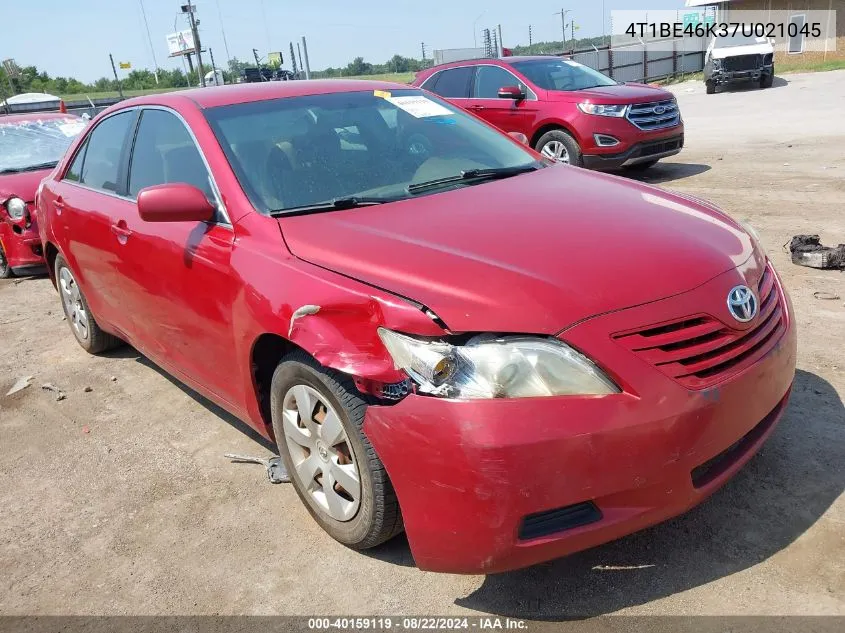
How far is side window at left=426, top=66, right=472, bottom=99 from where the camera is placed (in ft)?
35.0

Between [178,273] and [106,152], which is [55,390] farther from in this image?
[178,273]

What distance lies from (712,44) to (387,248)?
24.0 metres

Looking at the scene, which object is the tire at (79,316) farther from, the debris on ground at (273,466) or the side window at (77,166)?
the debris on ground at (273,466)

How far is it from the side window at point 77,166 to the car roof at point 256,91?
86 cm

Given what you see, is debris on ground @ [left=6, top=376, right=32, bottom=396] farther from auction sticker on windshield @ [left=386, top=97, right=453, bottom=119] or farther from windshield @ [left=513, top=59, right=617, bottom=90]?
windshield @ [left=513, top=59, right=617, bottom=90]

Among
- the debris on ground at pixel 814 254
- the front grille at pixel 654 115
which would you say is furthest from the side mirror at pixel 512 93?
the debris on ground at pixel 814 254

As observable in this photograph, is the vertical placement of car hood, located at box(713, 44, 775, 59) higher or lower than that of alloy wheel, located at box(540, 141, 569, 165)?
higher

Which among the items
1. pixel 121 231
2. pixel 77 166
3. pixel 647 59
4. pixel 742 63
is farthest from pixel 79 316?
pixel 647 59

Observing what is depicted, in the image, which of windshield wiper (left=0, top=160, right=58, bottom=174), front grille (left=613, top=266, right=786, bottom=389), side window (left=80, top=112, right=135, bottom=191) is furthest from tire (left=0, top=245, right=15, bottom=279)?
front grille (left=613, top=266, right=786, bottom=389)

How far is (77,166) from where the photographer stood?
4.74 meters

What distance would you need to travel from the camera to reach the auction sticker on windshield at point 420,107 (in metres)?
3.83

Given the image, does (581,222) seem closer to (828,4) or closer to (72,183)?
(72,183)

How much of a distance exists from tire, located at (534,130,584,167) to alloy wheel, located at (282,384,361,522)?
742 cm

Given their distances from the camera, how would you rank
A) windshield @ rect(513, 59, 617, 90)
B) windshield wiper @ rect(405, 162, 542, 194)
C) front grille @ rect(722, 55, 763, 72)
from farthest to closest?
front grille @ rect(722, 55, 763, 72) < windshield @ rect(513, 59, 617, 90) < windshield wiper @ rect(405, 162, 542, 194)
